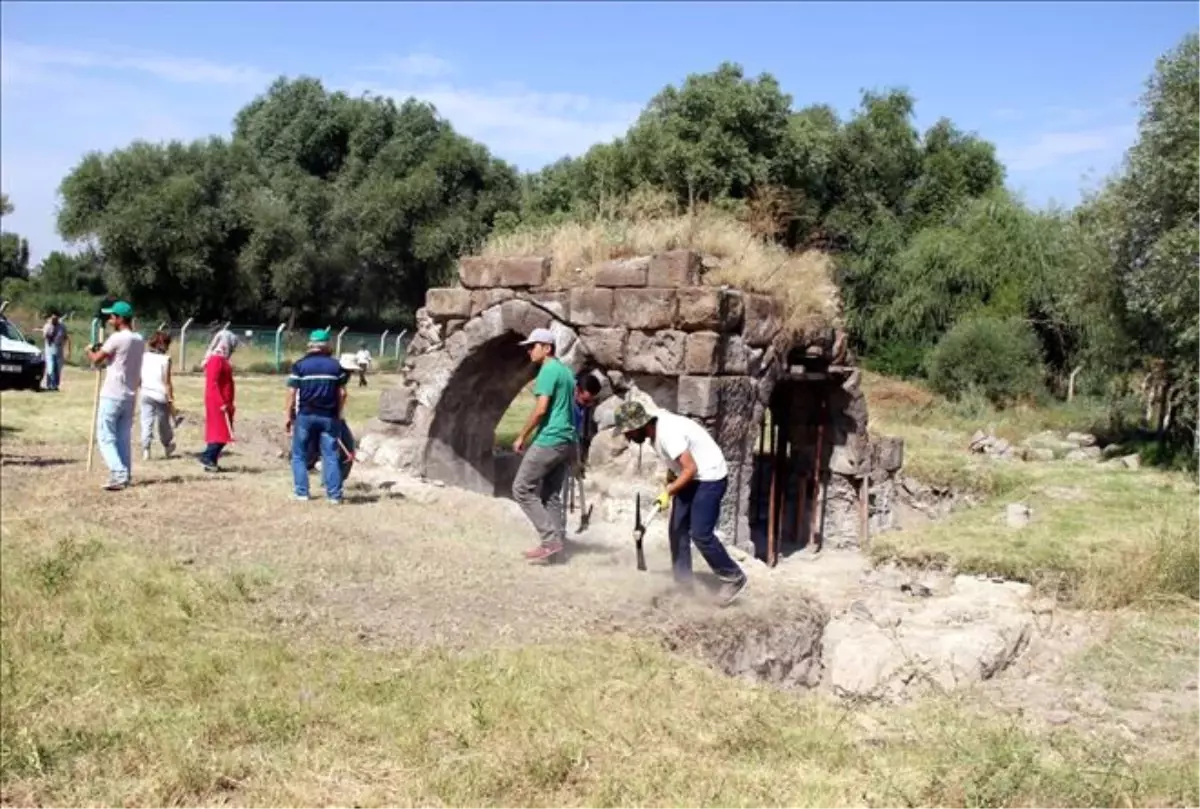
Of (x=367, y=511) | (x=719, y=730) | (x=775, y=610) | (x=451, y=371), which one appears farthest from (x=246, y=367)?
(x=719, y=730)

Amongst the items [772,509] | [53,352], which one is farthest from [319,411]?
[53,352]

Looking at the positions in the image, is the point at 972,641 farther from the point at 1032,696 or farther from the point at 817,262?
the point at 817,262

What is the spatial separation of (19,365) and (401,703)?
46.4ft

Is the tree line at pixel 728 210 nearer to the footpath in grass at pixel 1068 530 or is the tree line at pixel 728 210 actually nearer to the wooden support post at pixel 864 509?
the footpath in grass at pixel 1068 530

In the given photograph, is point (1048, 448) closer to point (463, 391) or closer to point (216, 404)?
point (463, 391)

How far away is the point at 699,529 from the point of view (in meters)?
7.73

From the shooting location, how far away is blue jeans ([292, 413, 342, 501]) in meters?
9.88

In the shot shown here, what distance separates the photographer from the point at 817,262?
1334cm

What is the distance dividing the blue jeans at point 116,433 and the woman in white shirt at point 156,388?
1.36 m

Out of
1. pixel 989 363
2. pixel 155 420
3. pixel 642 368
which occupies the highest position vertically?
pixel 989 363

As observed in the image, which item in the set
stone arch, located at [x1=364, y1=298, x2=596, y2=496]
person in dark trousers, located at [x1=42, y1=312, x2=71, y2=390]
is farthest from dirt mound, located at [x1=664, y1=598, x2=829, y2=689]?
person in dark trousers, located at [x1=42, y1=312, x2=71, y2=390]

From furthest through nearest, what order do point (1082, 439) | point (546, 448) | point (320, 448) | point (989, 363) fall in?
point (989, 363)
point (1082, 439)
point (320, 448)
point (546, 448)

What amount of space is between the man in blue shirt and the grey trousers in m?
2.19

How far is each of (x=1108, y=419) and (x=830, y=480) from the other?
9.10m
